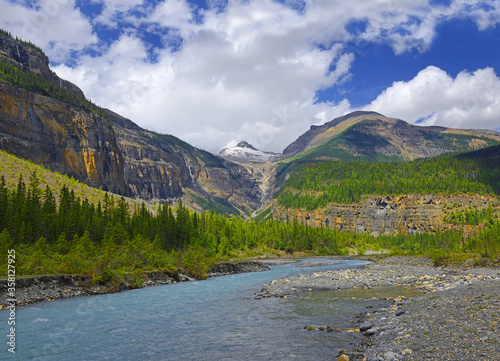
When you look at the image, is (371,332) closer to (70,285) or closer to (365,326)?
(365,326)

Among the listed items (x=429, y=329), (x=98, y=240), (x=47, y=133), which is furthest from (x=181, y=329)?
(x=47, y=133)

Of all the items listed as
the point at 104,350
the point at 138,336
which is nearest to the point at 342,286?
the point at 138,336

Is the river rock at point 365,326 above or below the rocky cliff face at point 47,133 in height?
below

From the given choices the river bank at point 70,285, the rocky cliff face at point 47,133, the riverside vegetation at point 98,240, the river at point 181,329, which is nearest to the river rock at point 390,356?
the river at point 181,329

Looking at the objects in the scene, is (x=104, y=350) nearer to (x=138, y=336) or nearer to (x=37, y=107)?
(x=138, y=336)

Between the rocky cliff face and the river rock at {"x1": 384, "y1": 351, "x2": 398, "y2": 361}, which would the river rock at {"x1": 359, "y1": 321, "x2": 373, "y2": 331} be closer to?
the river rock at {"x1": 384, "y1": 351, "x2": 398, "y2": 361}

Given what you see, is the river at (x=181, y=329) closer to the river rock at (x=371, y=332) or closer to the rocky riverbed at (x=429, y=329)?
the river rock at (x=371, y=332)

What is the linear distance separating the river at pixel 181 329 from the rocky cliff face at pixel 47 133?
6026 inches

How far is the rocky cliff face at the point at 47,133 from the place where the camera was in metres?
156

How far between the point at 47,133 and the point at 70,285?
160 m

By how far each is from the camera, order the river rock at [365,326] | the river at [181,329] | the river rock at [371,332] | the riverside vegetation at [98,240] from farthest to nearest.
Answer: the riverside vegetation at [98,240]
the river rock at [365,326]
the river rock at [371,332]
the river at [181,329]

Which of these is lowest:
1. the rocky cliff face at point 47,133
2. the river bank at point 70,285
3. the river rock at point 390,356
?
the river bank at point 70,285

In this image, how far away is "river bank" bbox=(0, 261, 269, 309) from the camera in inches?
1393

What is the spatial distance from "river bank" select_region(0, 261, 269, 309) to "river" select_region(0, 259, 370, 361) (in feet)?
9.10
